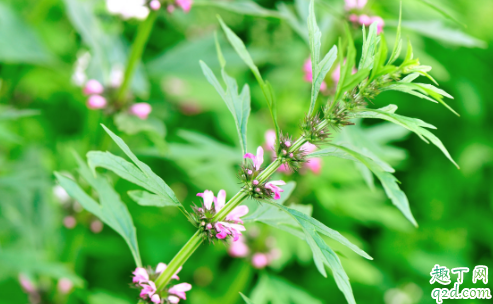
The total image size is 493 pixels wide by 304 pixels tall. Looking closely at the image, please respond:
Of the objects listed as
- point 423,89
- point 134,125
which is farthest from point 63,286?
point 423,89

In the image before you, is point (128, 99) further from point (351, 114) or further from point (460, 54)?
point (460, 54)

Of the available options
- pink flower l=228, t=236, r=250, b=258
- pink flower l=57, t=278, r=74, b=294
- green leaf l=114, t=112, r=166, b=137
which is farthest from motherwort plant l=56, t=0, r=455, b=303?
pink flower l=57, t=278, r=74, b=294

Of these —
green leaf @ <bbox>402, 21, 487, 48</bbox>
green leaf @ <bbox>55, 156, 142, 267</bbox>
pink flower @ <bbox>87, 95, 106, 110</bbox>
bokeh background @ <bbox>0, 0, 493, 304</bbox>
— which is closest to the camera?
green leaf @ <bbox>55, 156, 142, 267</bbox>

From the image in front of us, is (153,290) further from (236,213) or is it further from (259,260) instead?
(259,260)

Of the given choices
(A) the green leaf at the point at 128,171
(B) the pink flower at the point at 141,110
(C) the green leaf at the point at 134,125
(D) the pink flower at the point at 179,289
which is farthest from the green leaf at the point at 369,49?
(B) the pink flower at the point at 141,110

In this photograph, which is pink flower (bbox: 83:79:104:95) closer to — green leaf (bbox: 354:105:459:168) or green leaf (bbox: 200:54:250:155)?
green leaf (bbox: 200:54:250:155)

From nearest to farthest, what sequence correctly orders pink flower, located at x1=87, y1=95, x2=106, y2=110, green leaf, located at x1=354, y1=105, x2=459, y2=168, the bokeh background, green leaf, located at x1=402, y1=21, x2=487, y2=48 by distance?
green leaf, located at x1=354, y1=105, x2=459, y2=168, green leaf, located at x1=402, y1=21, x2=487, y2=48, pink flower, located at x1=87, y1=95, x2=106, y2=110, the bokeh background

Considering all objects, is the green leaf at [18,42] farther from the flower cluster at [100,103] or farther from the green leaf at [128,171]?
the green leaf at [128,171]
